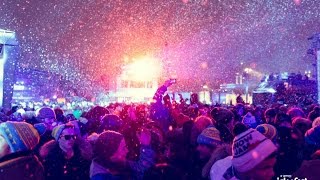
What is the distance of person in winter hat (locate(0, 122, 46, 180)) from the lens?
3105 mm

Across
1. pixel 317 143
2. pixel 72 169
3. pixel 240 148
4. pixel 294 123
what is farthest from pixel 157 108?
pixel 240 148

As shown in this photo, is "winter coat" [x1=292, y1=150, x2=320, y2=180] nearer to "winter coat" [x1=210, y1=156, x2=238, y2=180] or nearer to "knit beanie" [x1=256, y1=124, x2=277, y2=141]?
"winter coat" [x1=210, y1=156, x2=238, y2=180]

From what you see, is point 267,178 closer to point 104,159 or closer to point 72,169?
point 104,159

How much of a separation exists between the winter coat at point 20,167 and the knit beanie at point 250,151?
1.75 meters

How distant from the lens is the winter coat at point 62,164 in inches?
201

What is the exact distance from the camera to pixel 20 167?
3158 millimetres

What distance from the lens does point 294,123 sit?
642cm

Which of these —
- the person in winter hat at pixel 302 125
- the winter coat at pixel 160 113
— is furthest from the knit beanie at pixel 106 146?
the winter coat at pixel 160 113

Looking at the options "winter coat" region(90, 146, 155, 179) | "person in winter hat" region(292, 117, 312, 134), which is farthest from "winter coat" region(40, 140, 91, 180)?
"person in winter hat" region(292, 117, 312, 134)

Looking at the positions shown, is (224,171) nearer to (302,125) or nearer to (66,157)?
(66,157)

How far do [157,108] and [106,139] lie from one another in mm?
5397

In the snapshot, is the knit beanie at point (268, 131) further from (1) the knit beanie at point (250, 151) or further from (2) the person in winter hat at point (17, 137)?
(2) the person in winter hat at point (17, 137)

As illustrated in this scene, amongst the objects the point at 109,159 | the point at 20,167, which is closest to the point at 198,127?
the point at 109,159

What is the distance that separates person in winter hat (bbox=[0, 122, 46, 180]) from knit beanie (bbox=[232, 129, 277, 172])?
1750 mm
